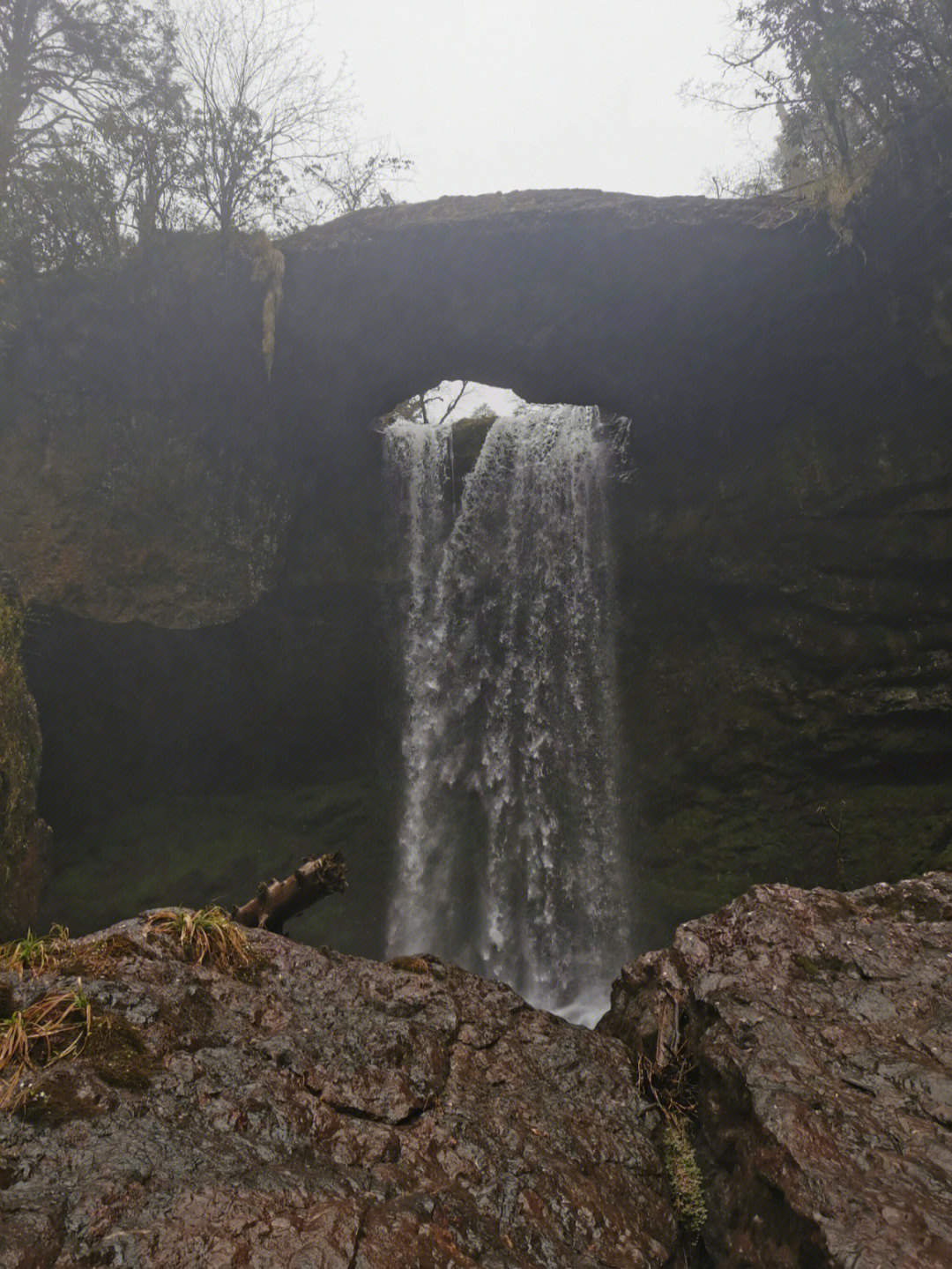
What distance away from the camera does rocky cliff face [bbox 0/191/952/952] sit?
10.5 m

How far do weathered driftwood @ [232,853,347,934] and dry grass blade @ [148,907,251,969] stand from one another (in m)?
1.19

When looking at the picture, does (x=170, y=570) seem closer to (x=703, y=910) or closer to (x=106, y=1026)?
(x=703, y=910)

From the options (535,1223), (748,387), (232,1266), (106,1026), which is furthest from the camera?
(748,387)

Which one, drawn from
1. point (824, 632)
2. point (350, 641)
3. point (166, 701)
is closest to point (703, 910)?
point (824, 632)

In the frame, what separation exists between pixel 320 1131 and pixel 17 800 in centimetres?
665

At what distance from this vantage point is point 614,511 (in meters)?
12.5

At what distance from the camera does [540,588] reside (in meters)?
12.3

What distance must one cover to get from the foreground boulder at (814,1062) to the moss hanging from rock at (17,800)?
6.07m

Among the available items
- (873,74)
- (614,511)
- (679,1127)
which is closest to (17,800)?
(679,1127)

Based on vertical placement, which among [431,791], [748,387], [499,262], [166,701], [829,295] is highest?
[499,262]

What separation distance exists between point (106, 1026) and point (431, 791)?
940 cm

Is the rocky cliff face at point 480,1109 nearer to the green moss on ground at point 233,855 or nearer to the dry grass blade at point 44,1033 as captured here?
the dry grass blade at point 44,1033

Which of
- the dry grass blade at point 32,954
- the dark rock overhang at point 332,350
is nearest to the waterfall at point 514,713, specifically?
the dark rock overhang at point 332,350

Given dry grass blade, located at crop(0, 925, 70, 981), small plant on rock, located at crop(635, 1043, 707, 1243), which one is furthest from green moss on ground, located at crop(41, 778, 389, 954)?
small plant on rock, located at crop(635, 1043, 707, 1243)
